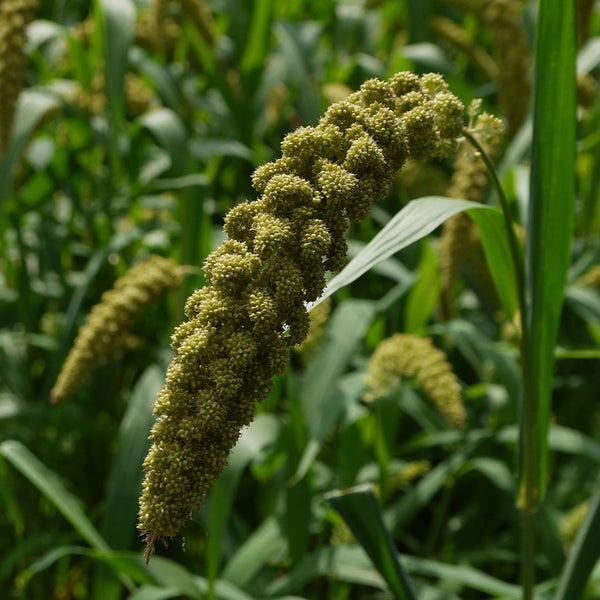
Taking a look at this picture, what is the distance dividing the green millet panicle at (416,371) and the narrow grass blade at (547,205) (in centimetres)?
63

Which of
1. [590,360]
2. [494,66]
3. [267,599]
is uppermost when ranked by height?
[494,66]

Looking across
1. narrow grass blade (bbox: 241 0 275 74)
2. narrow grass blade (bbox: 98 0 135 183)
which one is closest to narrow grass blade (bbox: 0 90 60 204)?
narrow grass blade (bbox: 98 0 135 183)

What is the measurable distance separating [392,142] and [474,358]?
2258mm

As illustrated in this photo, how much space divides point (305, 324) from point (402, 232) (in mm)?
417

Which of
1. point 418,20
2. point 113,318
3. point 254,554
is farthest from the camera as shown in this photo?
point 418,20

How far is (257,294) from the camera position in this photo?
1.45 m

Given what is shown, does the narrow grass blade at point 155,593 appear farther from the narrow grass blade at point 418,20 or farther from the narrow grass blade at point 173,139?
the narrow grass blade at point 418,20

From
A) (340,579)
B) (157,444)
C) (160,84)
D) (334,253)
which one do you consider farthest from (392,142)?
(160,84)

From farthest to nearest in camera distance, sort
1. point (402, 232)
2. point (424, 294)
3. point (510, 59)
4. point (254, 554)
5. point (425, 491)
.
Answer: point (510, 59)
point (424, 294)
point (425, 491)
point (254, 554)
point (402, 232)

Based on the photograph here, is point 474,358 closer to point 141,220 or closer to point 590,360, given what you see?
point 590,360

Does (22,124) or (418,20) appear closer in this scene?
(22,124)

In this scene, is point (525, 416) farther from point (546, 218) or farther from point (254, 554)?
point (254, 554)

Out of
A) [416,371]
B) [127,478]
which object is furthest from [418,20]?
[127,478]

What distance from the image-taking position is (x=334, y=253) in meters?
1.54
